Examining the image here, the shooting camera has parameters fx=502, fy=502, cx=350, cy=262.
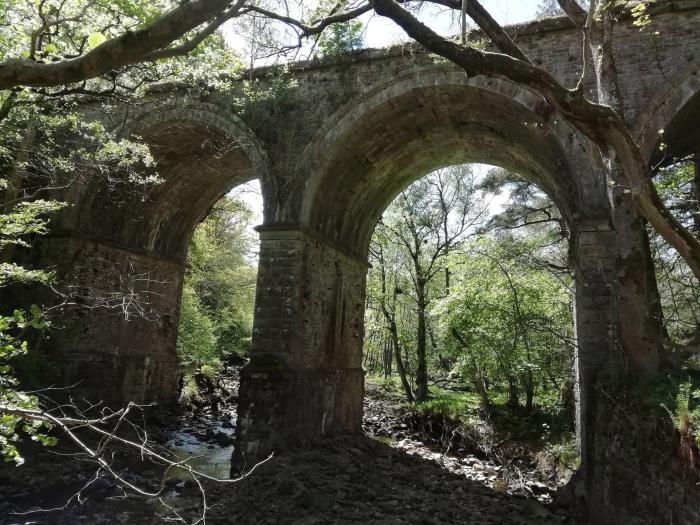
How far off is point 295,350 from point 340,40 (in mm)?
6291

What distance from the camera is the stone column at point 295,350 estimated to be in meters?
9.14

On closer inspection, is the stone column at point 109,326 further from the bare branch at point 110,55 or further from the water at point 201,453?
the bare branch at point 110,55

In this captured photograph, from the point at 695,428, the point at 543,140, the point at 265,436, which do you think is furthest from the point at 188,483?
the point at 543,140

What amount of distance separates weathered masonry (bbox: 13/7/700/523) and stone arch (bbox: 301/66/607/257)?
1.6 inches

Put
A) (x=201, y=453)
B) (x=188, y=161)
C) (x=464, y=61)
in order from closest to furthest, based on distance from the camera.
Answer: (x=464, y=61) → (x=201, y=453) → (x=188, y=161)

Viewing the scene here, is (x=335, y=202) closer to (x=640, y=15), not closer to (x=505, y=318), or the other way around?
(x=505, y=318)

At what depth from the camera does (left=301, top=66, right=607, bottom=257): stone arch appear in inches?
336

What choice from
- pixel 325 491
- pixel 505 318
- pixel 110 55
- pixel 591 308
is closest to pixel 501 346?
pixel 505 318

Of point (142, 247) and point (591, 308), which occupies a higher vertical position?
point (142, 247)

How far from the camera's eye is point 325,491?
8.05 meters

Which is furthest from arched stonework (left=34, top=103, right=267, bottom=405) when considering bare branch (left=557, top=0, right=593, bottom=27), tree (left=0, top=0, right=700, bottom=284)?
bare branch (left=557, top=0, right=593, bottom=27)

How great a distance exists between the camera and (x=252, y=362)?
9.41m

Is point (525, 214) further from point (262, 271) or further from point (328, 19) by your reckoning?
point (328, 19)

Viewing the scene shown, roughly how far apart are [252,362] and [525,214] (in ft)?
31.0
